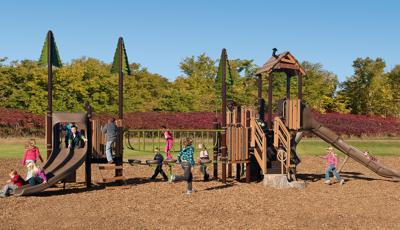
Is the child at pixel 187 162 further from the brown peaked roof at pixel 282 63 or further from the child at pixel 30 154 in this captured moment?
the brown peaked roof at pixel 282 63

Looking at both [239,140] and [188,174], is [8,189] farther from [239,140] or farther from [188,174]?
[239,140]

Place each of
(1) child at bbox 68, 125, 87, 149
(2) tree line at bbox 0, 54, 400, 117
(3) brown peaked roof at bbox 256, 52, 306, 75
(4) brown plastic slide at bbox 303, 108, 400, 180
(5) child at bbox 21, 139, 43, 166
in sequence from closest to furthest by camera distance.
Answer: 1. (5) child at bbox 21, 139, 43, 166
2. (1) child at bbox 68, 125, 87, 149
3. (3) brown peaked roof at bbox 256, 52, 306, 75
4. (4) brown plastic slide at bbox 303, 108, 400, 180
5. (2) tree line at bbox 0, 54, 400, 117

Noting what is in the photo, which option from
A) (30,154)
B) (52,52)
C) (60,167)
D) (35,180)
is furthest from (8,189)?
(52,52)

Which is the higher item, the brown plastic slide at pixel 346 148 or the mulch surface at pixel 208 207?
the brown plastic slide at pixel 346 148

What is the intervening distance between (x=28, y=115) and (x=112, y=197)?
29988 mm

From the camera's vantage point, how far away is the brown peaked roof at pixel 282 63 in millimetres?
17531

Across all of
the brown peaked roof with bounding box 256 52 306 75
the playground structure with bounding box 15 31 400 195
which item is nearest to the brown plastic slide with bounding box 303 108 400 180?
the playground structure with bounding box 15 31 400 195

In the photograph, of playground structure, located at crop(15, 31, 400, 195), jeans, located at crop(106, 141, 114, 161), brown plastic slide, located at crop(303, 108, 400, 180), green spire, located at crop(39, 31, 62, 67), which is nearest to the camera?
playground structure, located at crop(15, 31, 400, 195)

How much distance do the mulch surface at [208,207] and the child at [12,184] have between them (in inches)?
19.8

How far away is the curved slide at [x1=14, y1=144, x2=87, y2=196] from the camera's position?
1370cm

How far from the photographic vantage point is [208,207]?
40.4 feet

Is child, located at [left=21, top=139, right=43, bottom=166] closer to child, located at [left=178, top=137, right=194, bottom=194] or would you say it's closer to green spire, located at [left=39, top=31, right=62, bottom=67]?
green spire, located at [left=39, top=31, right=62, bottom=67]

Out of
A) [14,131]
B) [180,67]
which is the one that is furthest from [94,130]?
[180,67]

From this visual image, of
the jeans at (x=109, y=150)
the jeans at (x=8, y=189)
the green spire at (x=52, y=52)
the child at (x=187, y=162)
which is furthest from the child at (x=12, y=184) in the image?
the child at (x=187, y=162)
